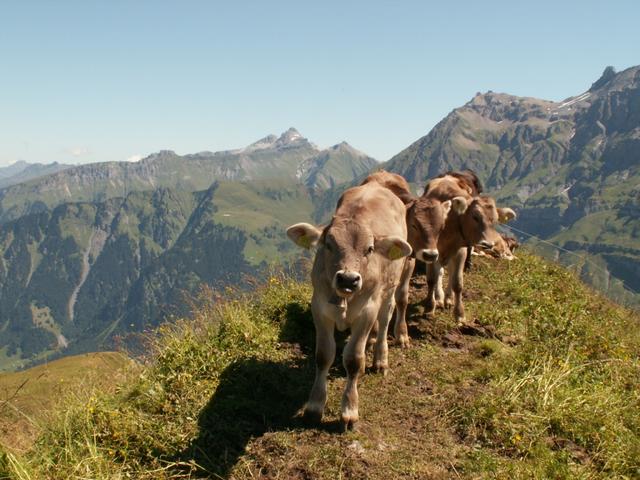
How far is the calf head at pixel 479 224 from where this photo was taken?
12070 mm

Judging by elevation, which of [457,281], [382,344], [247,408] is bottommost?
[247,408]

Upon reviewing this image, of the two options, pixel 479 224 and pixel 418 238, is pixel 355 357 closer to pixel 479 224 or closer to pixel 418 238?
pixel 418 238

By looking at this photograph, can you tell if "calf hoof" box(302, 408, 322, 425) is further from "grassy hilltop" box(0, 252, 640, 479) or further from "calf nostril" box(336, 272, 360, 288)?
"calf nostril" box(336, 272, 360, 288)

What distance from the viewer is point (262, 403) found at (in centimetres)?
745

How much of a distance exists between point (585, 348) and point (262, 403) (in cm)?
650

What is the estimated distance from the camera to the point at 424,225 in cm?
1034

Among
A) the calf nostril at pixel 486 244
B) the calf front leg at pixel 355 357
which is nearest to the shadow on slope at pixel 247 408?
the calf front leg at pixel 355 357

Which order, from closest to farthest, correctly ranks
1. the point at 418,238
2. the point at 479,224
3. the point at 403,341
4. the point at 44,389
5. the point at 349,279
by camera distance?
the point at 349,279 < the point at 403,341 < the point at 418,238 < the point at 44,389 < the point at 479,224

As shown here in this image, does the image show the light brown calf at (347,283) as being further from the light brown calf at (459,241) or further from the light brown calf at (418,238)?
the light brown calf at (459,241)

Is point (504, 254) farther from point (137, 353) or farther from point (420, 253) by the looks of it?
point (137, 353)

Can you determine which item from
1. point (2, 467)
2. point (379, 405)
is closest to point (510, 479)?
point (379, 405)

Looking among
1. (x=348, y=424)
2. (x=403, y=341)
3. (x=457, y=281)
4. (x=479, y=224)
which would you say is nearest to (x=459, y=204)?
(x=479, y=224)

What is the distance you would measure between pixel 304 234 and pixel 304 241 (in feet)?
0.39

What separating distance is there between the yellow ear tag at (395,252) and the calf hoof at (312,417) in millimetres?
2518
